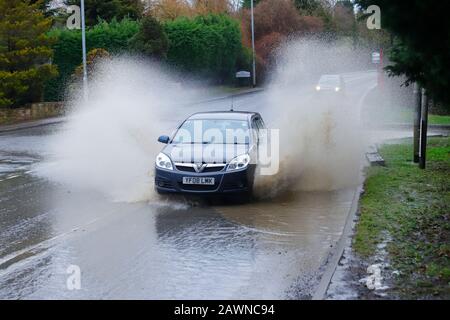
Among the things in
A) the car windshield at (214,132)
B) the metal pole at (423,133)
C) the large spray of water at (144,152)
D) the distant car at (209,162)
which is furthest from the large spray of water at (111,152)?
the metal pole at (423,133)

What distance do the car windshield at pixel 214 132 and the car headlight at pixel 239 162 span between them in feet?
2.29

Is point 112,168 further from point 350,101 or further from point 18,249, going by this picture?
point 350,101

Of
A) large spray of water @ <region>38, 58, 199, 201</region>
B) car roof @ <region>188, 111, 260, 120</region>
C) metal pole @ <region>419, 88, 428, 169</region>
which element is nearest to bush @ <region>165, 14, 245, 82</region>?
large spray of water @ <region>38, 58, 199, 201</region>

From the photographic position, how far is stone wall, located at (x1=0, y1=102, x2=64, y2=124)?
102ft

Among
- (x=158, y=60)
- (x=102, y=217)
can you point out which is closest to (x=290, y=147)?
(x=102, y=217)

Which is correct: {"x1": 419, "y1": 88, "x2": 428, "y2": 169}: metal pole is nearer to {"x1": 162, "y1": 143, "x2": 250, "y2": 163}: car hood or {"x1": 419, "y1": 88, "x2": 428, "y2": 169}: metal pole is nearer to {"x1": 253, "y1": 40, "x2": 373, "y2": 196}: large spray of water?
{"x1": 253, "y1": 40, "x2": 373, "y2": 196}: large spray of water

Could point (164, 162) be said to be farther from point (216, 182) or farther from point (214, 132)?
point (214, 132)

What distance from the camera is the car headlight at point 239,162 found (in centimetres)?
1211

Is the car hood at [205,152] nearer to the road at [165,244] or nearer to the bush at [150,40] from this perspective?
the road at [165,244]

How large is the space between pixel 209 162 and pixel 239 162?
532mm

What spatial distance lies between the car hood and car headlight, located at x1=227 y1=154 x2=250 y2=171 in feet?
0.27

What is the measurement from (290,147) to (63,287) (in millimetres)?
8159

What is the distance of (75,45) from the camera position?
38281 millimetres

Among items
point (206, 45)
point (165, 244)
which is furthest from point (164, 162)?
point (206, 45)
